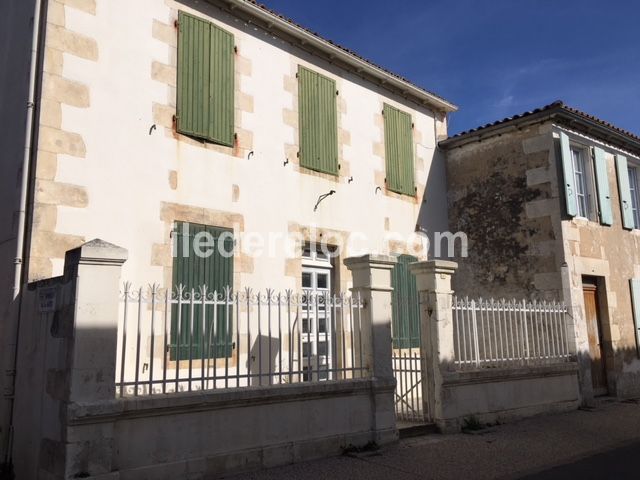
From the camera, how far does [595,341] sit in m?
9.63

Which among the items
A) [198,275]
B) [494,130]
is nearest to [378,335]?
[198,275]

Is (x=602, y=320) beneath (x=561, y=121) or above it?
beneath

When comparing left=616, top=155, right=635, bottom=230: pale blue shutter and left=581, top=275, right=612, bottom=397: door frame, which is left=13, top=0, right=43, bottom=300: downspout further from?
left=616, top=155, right=635, bottom=230: pale blue shutter

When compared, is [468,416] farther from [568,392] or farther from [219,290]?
[219,290]

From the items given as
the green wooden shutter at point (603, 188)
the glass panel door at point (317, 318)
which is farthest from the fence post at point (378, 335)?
the green wooden shutter at point (603, 188)

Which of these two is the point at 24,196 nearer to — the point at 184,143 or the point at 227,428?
the point at 184,143

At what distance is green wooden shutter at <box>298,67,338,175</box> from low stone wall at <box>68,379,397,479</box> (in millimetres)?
3895

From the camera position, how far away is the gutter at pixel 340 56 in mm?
8054

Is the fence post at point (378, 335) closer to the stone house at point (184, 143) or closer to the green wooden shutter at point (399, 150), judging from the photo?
the stone house at point (184, 143)

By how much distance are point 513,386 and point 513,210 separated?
3323 millimetres

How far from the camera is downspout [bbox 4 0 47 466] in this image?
5.45 metres

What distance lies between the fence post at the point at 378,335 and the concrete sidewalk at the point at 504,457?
1.00 ft

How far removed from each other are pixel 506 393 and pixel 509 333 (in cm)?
120

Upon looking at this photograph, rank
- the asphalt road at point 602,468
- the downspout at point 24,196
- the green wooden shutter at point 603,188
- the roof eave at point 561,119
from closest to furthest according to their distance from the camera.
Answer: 1. the asphalt road at point 602,468
2. the downspout at point 24,196
3. the roof eave at point 561,119
4. the green wooden shutter at point 603,188
